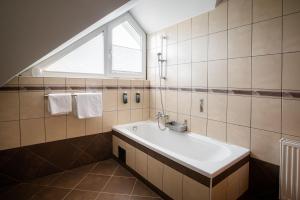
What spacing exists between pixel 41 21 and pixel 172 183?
5.42 ft

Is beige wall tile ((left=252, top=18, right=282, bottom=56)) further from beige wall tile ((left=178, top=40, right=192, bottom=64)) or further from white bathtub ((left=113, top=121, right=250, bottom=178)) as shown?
white bathtub ((left=113, top=121, right=250, bottom=178))

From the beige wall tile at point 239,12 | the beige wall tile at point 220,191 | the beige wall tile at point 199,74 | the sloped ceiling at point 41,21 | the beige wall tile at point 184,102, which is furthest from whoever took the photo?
the beige wall tile at point 184,102

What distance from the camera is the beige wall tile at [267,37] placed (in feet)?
5.36

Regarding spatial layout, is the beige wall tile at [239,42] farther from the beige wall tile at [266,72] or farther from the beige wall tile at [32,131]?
the beige wall tile at [32,131]

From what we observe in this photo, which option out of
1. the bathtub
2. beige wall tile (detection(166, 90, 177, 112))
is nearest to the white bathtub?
the bathtub

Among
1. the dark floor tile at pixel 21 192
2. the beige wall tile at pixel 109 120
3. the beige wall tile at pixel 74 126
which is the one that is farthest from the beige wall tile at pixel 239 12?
the dark floor tile at pixel 21 192

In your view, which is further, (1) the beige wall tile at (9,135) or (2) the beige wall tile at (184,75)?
(2) the beige wall tile at (184,75)

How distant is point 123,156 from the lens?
8.39 ft

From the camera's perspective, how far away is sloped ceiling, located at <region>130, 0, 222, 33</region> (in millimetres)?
2203

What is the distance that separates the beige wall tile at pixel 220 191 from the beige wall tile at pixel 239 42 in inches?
52.0

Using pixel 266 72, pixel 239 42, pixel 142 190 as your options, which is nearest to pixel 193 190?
pixel 142 190

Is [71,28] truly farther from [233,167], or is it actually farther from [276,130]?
[276,130]

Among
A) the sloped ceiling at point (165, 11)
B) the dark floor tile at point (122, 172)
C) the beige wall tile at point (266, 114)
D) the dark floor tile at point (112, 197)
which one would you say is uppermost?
the sloped ceiling at point (165, 11)

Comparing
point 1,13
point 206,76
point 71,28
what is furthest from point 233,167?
point 1,13
